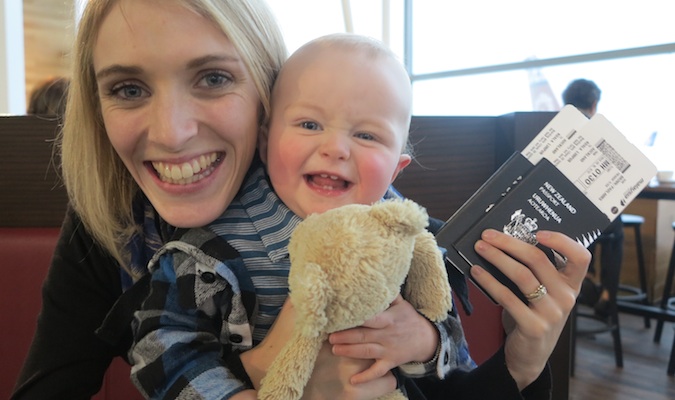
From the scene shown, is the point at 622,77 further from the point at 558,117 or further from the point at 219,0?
the point at 219,0

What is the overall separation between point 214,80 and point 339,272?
1.45 ft

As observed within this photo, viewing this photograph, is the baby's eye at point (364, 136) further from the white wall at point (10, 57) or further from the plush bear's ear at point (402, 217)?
the white wall at point (10, 57)

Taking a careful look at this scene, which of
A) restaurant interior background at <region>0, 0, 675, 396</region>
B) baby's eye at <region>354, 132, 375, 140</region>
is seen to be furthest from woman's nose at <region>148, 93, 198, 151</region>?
restaurant interior background at <region>0, 0, 675, 396</region>

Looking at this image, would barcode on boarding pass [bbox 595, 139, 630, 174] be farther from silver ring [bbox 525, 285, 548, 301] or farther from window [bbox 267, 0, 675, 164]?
window [bbox 267, 0, 675, 164]

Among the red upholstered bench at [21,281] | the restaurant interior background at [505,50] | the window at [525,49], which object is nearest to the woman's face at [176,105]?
the red upholstered bench at [21,281]

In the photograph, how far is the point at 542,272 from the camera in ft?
2.66

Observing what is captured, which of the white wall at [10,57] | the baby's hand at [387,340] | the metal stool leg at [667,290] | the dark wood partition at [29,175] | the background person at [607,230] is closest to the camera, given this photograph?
the baby's hand at [387,340]

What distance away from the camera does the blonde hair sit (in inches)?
33.4

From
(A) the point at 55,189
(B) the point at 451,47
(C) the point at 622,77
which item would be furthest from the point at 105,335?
(B) the point at 451,47

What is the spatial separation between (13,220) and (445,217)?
3.93 ft

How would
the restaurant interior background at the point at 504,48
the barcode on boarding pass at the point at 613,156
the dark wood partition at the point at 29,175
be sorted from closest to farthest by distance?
the barcode on boarding pass at the point at 613,156, the dark wood partition at the point at 29,175, the restaurant interior background at the point at 504,48

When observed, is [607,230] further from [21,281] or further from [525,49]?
[21,281]

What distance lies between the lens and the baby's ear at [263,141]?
35.2 inches

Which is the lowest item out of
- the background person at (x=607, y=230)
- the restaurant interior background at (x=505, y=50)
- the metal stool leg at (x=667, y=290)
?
the metal stool leg at (x=667, y=290)
